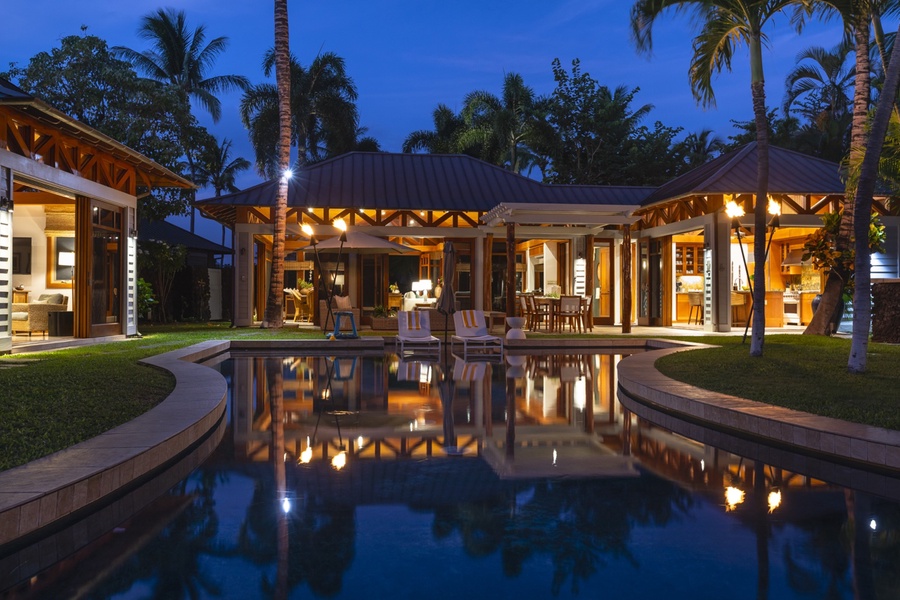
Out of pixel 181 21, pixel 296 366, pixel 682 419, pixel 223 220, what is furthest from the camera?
pixel 181 21

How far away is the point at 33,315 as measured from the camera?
14.9 meters

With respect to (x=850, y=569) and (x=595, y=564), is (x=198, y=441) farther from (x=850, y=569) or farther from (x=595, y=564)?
(x=850, y=569)

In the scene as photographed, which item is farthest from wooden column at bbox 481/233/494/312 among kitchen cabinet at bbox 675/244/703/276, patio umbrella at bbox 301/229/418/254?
kitchen cabinet at bbox 675/244/703/276

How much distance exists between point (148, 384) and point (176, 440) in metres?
2.90

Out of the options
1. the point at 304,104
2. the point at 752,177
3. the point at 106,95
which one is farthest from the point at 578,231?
the point at 304,104

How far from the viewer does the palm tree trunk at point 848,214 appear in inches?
558

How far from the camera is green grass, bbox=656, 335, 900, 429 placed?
261 inches

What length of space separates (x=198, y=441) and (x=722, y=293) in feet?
48.9

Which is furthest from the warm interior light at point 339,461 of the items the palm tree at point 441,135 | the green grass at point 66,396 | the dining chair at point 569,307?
the palm tree at point 441,135

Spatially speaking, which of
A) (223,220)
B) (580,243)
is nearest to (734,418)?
(580,243)

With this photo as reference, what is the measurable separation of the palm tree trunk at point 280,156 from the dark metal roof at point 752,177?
9.22 meters

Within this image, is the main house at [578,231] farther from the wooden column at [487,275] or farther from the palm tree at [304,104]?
the palm tree at [304,104]

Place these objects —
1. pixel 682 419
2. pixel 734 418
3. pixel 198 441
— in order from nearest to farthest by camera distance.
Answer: pixel 198 441 < pixel 734 418 < pixel 682 419

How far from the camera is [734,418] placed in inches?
250
